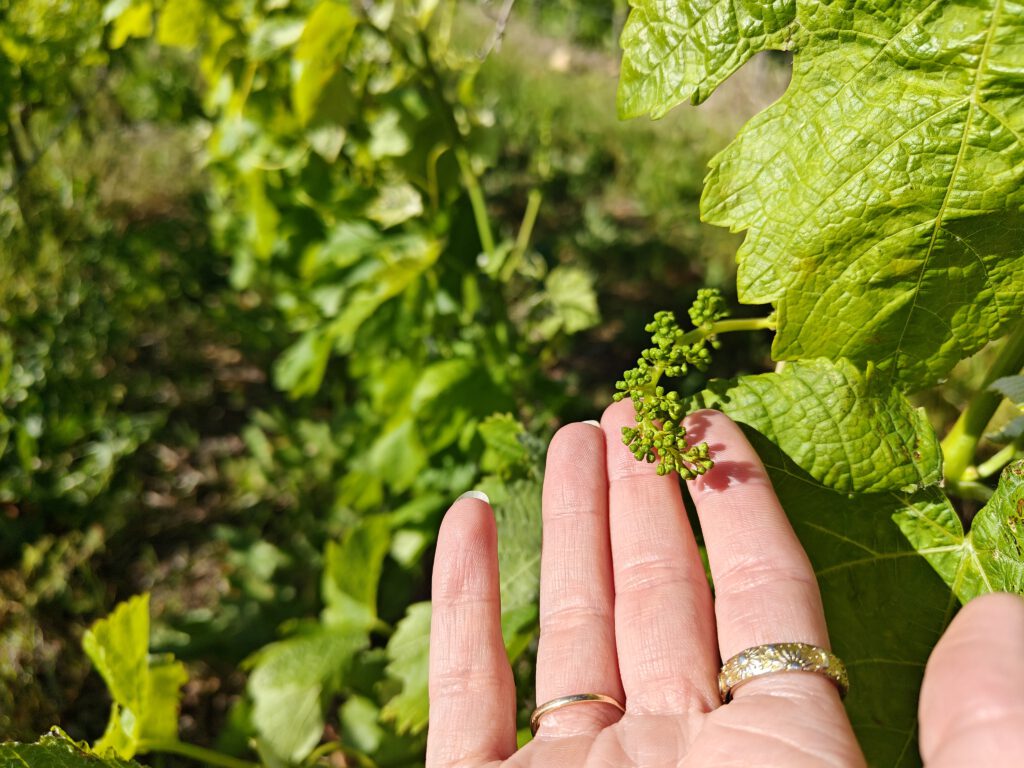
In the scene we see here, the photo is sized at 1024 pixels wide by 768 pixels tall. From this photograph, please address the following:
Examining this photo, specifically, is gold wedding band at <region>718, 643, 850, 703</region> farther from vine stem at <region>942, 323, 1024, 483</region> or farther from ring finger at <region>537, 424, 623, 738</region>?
vine stem at <region>942, 323, 1024, 483</region>

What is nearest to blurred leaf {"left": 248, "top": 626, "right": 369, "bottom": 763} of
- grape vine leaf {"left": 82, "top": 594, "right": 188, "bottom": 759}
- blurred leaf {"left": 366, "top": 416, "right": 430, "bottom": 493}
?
grape vine leaf {"left": 82, "top": 594, "right": 188, "bottom": 759}

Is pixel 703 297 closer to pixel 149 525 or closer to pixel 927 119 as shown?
pixel 927 119

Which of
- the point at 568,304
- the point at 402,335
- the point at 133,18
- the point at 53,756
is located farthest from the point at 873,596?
the point at 133,18

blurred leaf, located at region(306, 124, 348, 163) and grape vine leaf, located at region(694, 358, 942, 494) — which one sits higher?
blurred leaf, located at region(306, 124, 348, 163)

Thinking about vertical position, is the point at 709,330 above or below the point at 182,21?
below

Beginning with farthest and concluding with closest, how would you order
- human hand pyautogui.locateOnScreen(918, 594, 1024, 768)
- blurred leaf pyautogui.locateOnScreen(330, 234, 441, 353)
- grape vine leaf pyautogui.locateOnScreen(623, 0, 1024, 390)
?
1. blurred leaf pyautogui.locateOnScreen(330, 234, 441, 353)
2. grape vine leaf pyautogui.locateOnScreen(623, 0, 1024, 390)
3. human hand pyautogui.locateOnScreen(918, 594, 1024, 768)

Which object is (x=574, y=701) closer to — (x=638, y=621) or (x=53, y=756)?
(x=638, y=621)

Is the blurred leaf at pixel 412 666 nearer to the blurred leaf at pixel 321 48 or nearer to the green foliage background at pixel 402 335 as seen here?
the green foliage background at pixel 402 335
